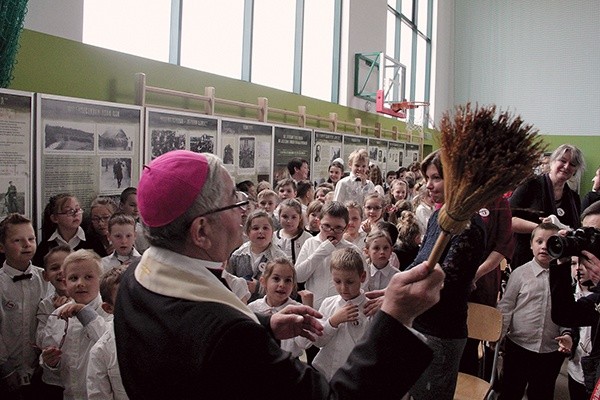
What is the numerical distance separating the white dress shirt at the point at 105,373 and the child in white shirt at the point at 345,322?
35.4 inches

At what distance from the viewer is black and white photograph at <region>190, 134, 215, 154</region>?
18.9 ft

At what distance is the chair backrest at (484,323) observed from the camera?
10.1ft

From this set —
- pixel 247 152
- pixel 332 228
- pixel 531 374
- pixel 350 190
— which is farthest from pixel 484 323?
pixel 247 152

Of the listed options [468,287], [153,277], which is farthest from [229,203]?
[468,287]

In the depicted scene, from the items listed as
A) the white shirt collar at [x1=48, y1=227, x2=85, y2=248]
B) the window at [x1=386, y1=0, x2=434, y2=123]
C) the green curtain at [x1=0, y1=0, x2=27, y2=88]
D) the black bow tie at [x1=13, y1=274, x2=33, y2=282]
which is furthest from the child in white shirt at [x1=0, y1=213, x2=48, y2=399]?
the window at [x1=386, y1=0, x2=434, y2=123]

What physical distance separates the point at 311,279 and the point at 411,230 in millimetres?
932

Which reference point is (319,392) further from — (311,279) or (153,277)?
(311,279)

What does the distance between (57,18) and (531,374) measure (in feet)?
16.0

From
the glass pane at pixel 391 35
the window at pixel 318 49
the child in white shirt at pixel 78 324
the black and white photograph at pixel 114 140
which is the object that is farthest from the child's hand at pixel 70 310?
the glass pane at pixel 391 35

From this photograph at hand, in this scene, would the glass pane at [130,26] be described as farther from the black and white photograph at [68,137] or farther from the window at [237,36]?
the black and white photograph at [68,137]

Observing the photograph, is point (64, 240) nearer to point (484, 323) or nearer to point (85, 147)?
point (85, 147)

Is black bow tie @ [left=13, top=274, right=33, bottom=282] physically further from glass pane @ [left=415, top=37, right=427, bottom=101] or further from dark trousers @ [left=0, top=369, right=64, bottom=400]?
glass pane @ [left=415, top=37, right=427, bottom=101]

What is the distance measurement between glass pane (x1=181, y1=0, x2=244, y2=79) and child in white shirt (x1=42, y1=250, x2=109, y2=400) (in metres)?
4.50

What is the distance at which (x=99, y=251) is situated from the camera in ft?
13.1
